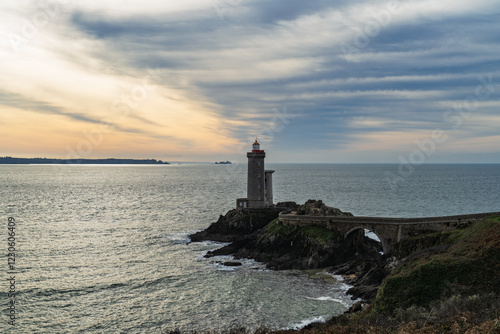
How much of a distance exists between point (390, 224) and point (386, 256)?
457 centimetres

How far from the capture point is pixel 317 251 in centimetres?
4950

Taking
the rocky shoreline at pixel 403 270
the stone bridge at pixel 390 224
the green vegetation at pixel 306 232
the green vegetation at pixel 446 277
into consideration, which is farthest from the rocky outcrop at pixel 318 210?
the green vegetation at pixel 446 277

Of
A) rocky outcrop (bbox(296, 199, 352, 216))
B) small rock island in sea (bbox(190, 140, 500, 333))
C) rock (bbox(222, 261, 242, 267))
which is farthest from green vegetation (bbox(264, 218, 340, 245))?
rock (bbox(222, 261, 242, 267))

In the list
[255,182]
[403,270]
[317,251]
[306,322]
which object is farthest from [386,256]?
[255,182]

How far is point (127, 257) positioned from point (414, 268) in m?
40.1

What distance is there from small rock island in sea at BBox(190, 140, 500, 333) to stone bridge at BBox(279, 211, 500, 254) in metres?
0.11

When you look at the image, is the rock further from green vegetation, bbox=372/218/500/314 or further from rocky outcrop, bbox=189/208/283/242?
green vegetation, bbox=372/218/500/314

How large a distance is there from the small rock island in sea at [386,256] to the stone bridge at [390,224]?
0.37 ft

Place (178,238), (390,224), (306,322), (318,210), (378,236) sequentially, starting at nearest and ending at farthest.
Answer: (306,322)
(390,224)
(378,236)
(318,210)
(178,238)

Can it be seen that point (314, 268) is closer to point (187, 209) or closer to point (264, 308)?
point (264, 308)

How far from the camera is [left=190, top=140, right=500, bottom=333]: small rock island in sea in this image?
22.9 m

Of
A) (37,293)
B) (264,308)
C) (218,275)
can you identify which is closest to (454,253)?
(264,308)

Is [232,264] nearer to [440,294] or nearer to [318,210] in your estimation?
[318,210]

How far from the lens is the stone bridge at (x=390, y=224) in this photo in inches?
1722
